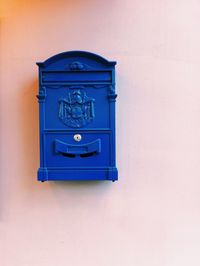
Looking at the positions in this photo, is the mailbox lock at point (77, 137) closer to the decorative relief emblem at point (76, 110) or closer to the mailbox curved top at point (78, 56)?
the decorative relief emblem at point (76, 110)

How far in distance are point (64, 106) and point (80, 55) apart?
0.33 metres

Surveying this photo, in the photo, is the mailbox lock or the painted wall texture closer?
the mailbox lock

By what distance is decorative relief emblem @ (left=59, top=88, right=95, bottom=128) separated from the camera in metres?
1.55

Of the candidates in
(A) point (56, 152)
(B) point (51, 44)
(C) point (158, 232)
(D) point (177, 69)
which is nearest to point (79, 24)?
(B) point (51, 44)

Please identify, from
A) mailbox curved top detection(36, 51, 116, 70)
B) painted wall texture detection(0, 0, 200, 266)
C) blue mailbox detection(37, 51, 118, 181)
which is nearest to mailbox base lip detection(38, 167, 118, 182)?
blue mailbox detection(37, 51, 118, 181)

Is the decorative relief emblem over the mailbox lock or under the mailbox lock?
over

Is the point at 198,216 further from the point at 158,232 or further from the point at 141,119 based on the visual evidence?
the point at 141,119

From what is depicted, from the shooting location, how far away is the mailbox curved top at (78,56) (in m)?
1.55

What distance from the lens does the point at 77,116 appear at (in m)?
1.55

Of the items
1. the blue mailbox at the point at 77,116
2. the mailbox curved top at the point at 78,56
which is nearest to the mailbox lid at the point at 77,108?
the blue mailbox at the point at 77,116

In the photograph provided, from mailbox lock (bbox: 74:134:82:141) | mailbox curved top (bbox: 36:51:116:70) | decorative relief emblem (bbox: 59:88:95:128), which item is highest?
mailbox curved top (bbox: 36:51:116:70)

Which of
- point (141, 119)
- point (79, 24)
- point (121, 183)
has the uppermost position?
point (79, 24)

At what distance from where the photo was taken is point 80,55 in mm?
1569

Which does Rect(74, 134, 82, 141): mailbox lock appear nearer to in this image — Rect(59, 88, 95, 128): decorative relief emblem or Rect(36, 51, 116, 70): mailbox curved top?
Rect(59, 88, 95, 128): decorative relief emblem
